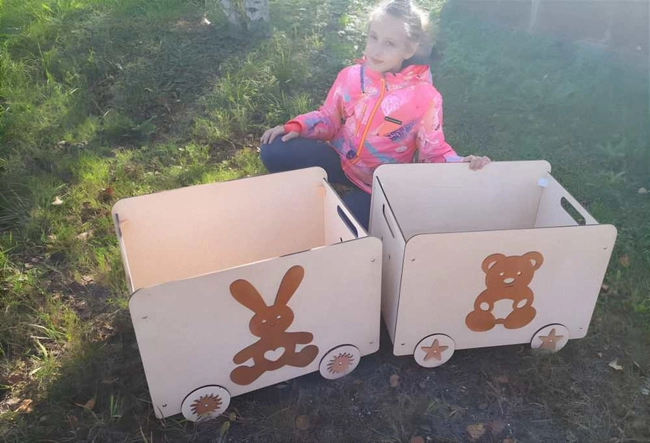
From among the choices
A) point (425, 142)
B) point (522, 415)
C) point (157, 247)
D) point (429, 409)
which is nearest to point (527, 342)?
point (522, 415)

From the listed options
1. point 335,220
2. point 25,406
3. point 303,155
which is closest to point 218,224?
point 335,220

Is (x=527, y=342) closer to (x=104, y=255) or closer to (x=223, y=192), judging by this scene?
(x=223, y=192)

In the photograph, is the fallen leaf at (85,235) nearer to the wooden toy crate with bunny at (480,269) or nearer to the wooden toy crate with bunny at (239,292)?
the wooden toy crate with bunny at (239,292)

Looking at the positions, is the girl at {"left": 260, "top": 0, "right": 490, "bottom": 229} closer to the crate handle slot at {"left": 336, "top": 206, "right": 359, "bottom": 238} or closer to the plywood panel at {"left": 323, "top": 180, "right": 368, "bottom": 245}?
the plywood panel at {"left": 323, "top": 180, "right": 368, "bottom": 245}

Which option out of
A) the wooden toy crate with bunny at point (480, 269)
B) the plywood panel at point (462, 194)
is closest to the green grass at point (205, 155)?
the wooden toy crate with bunny at point (480, 269)

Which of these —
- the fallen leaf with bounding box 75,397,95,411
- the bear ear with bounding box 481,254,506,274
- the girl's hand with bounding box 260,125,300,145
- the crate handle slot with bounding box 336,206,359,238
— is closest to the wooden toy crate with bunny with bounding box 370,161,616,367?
the bear ear with bounding box 481,254,506,274

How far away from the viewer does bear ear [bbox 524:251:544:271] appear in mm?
1849

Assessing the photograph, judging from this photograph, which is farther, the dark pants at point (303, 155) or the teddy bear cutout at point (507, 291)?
the dark pants at point (303, 155)

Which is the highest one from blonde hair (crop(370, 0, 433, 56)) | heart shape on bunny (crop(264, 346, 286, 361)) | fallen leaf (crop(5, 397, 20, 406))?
blonde hair (crop(370, 0, 433, 56))

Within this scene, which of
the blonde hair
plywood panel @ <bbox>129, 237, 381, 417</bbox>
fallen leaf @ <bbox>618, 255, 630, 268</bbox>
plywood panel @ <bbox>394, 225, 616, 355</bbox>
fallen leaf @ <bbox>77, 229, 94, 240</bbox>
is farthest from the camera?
fallen leaf @ <bbox>77, 229, 94, 240</bbox>

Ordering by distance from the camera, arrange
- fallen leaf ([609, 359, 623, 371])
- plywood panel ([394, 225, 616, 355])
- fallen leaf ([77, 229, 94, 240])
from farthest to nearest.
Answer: fallen leaf ([77, 229, 94, 240]) < fallen leaf ([609, 359, 623, 371]) < plywood panel ([394, 225, 616, 355])

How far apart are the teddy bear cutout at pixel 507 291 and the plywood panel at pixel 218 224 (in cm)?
76

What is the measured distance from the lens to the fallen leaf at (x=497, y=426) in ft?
6.14

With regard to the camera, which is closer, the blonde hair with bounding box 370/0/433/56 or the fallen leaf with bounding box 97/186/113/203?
the blonde hair with bounding box 370/0/433/56
